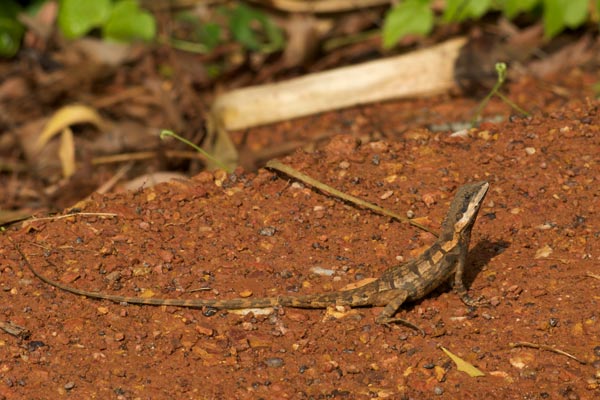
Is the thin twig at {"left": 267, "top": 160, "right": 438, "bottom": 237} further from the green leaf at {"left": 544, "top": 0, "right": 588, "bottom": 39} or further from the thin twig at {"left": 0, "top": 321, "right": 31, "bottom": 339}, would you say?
the green leaf at {"left": 544, "top": 0, "right": 588, "bottom": 39}

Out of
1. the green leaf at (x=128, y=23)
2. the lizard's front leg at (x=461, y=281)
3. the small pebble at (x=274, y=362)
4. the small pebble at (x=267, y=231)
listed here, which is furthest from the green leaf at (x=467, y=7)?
the small pebble at (x=274, y=362)

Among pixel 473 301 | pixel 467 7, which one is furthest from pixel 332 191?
pixel 467 7

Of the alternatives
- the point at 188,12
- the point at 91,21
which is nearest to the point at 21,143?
the point at 91,21

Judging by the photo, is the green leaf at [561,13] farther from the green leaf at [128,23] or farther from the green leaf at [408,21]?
the green leaf at [128,23]

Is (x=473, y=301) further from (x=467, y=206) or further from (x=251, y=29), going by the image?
(x=251, y=29)

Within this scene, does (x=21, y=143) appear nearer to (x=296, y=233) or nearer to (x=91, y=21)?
(x=91, y=21)
